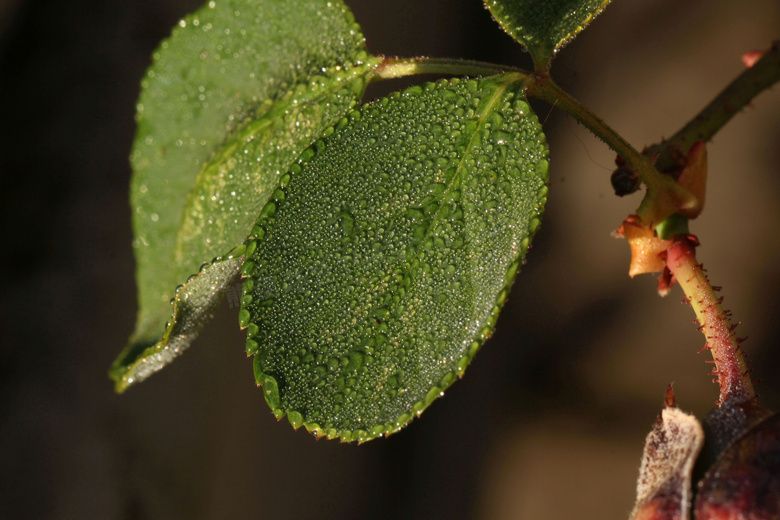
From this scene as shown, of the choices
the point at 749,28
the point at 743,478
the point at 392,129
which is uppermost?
the point at 749,28

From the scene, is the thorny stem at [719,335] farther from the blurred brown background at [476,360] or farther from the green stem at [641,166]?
the blurred brown background at [476,360]

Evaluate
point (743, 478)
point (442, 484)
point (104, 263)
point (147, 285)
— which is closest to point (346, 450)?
point (442, 484)

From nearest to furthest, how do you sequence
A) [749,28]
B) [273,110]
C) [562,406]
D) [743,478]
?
[743,478]
[273,110]
[749,28]
[562,406]

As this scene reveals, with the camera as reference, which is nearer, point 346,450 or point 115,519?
point 115,519

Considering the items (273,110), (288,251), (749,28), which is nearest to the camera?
(288,251)

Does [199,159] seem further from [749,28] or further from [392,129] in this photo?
[749,28]

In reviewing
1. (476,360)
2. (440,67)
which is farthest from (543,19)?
(476,360)

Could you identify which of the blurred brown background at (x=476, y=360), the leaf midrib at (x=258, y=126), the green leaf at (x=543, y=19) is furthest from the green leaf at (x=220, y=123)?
the blurred brown background at (x=476, y=360)

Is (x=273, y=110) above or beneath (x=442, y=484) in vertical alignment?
above
